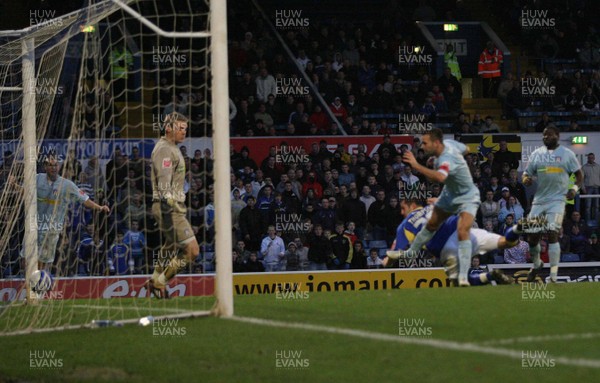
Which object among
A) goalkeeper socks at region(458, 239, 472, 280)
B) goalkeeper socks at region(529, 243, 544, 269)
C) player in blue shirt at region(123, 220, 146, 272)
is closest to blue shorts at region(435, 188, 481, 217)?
goalkeeper socks at region(458, 239, 472, 280)

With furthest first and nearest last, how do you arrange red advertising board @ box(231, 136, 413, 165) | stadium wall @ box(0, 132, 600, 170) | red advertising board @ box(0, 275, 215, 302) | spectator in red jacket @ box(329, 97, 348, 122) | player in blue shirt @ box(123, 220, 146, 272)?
1. spectator in red jacket @ box(329, 97, 348, 122)
2. red advertising board @ box(231, 136, 413, 165)
3. stadium wall @ box(0, 132, 600, 170)
4. player in blue shirt @ box(123, 220, 146, 272)
5. red advertising board @ box(0, 275, 215, 302)

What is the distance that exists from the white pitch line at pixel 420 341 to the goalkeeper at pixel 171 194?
7.86 feet

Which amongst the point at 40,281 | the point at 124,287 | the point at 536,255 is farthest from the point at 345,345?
the point at 124,287

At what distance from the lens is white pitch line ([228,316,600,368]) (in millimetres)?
8062

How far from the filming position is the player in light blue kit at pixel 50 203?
15375mm

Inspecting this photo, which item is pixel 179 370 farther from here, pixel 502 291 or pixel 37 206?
pixel 37 206

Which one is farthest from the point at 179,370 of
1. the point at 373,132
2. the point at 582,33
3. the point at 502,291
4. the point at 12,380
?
the point at 582,33

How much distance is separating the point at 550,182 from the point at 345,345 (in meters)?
7.78

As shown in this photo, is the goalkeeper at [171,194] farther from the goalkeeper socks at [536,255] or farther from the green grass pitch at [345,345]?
the goalkeeper socks at [536,255]

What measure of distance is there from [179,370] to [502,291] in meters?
6.35

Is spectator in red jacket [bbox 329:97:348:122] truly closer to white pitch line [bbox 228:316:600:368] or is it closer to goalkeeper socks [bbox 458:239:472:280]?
goalkeeper socks [bbox 458:239:472:280]

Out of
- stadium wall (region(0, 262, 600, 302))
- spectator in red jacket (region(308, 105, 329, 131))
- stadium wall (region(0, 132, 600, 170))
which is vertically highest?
spectator in red jacket (region(308, 105, 329, 131))

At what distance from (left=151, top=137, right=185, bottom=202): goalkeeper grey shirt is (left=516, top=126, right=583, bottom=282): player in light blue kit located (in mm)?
5515

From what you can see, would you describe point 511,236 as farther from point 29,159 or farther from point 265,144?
point 265,144
